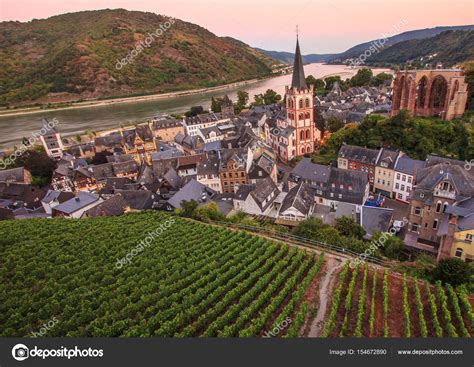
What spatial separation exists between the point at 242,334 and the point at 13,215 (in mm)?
40267

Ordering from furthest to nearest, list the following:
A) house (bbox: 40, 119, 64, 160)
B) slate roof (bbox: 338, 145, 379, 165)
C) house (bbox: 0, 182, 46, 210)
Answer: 1. house (bbox: 40, 119, 64, 160)
2. house (bbox: 0, 182, 46, 210)
3. slate roof (bbox: 338, 145, 379, 165)

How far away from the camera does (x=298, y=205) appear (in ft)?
113

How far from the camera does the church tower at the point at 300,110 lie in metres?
51.6

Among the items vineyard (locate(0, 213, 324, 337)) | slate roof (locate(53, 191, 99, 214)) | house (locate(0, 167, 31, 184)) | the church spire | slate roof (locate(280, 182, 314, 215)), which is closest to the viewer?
vineyard (locate(0, 213, 324, 337))

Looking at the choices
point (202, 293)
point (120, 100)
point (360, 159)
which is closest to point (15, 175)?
point (202, 293)

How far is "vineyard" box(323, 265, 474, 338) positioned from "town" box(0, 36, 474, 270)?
7.99 meters

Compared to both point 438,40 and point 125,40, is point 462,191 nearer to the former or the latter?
point 125,40

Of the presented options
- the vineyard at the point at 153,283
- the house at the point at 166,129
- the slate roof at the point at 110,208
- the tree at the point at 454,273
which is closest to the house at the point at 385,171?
the tree at the point at 454,273

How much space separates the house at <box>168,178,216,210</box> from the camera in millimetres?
38531

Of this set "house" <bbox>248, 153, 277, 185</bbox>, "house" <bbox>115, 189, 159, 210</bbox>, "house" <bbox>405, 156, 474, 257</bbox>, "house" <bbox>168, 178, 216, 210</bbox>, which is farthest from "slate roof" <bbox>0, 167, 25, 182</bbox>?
"house" <bbox>405, 156, 474, 257</bbox>

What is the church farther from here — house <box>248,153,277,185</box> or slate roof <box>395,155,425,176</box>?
slate roof <box>395,155,425,176</box>

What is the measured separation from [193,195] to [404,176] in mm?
28802

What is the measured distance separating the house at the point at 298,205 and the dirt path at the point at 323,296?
11874 mm

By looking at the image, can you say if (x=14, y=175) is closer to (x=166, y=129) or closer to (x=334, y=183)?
(x=166, y=129)
